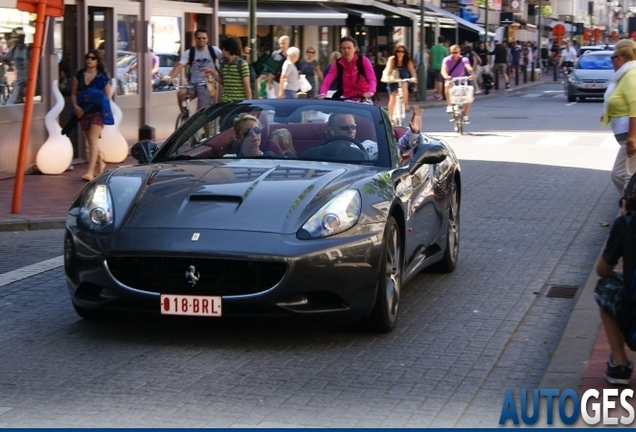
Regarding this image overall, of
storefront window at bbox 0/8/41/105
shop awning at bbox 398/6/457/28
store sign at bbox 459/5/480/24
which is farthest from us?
store sign at bbox 459/5/480/24

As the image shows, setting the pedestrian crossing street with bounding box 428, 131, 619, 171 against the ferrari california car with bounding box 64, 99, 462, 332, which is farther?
the pedestrian crossing street with bounding box 428, 131, 619, 171

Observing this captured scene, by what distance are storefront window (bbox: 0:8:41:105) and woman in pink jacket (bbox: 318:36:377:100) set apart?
4.15m

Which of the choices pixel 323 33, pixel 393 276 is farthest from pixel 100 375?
pixel 323 33

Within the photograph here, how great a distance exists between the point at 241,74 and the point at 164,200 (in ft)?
32.4

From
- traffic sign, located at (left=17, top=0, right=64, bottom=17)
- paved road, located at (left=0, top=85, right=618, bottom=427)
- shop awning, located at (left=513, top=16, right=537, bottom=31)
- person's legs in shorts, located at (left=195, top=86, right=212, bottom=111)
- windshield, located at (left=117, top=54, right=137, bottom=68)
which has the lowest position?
paved road, located at (left=0, top=85, right=618, bottom=427)

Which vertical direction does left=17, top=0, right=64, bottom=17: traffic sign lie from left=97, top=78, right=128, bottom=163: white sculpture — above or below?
above

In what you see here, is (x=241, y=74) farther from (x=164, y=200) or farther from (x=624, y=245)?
(x=624, y=245)

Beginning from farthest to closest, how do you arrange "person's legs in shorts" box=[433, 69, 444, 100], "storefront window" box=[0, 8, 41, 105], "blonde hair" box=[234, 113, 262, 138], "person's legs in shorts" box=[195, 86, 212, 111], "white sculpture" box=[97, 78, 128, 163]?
1. "person's legs in shorts" box=[433, 69, 444, 100]
2. "person's legs in shorts" box=[195, 86, 212, 111]
3. "white sculpture" box=[97, 78, 128, 163]
4. "storefront window" box=[0, 8, 41, 105]
5. "blonde hair" box=[234, 113, 262, 138]

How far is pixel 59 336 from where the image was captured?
7230mm

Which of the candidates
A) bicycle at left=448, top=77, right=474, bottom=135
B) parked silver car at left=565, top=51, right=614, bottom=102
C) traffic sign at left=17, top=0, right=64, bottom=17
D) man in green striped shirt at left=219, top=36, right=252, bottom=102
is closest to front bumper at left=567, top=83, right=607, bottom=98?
parked silver car at left=565, top=51, right=614, bottom=102

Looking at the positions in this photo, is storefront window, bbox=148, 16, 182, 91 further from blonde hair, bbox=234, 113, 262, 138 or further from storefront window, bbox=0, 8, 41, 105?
blonde hair, bbox=234, 113, 262, 138

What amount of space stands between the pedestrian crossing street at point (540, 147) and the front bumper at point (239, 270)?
39.5 ft

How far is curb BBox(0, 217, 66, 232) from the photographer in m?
11.9

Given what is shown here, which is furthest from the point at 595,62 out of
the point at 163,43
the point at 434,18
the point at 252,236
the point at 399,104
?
the point at 252,236
